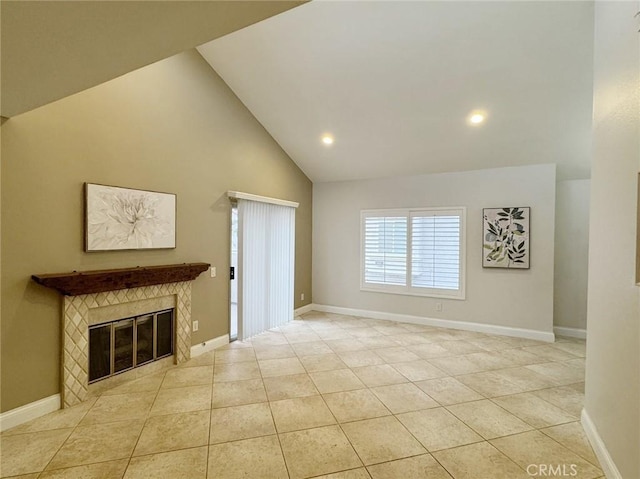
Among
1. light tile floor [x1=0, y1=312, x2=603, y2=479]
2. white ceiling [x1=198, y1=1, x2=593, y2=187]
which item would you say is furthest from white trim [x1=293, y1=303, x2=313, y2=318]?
white ceiling [x1=198, y1=1, x2=593, y2=187]

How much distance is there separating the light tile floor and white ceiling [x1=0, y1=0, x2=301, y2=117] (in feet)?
8.17

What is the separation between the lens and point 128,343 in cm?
330

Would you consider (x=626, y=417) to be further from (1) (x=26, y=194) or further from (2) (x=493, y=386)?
(1) (x=26, y=194)

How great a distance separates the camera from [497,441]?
92.1 inches

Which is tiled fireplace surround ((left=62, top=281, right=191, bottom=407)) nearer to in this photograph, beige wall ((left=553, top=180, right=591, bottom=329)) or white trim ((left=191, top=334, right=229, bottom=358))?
white trim ((left=191, top=334, right=229, bottom=358))

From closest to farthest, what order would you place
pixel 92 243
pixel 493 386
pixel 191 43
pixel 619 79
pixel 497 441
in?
pixel 191 43 < pixel 619 79 < pixel 497 441 < pixel 92 243 < pixel 493 386

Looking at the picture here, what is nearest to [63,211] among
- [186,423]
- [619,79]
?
[186,423]

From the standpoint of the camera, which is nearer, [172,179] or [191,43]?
[191,43]

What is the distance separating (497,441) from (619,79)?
268 centimetres

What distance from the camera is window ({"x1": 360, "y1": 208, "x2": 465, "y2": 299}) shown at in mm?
5289

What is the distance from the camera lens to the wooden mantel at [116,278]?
2609 mm

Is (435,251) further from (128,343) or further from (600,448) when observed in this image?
(128,343)

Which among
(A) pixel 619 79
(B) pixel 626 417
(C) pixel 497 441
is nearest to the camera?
Result: (B) pixel 626 417

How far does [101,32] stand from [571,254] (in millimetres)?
6400
